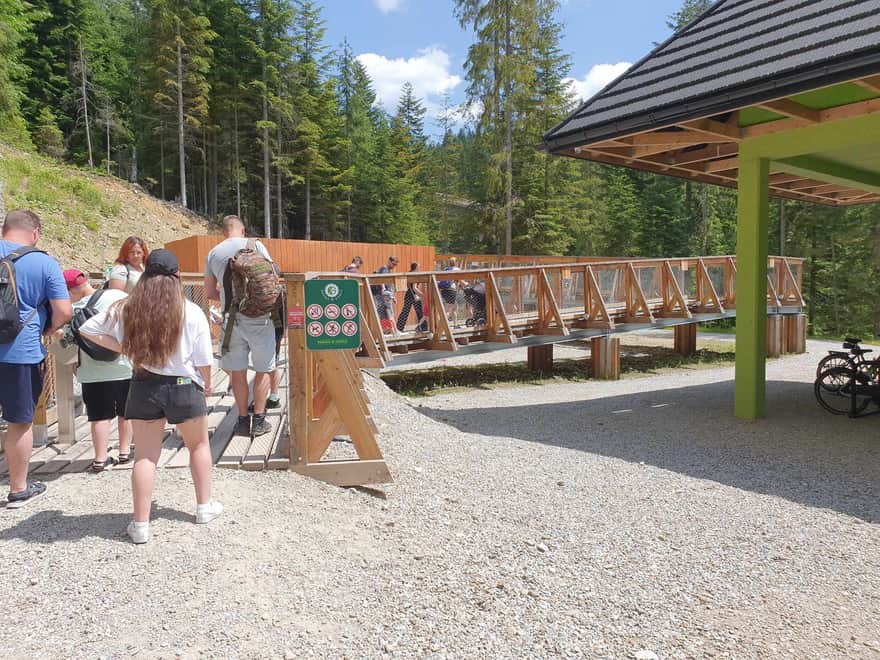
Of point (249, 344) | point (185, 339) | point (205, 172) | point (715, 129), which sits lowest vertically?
point (249, 344)

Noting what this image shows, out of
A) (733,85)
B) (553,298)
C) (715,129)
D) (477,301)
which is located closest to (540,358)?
(553,298)

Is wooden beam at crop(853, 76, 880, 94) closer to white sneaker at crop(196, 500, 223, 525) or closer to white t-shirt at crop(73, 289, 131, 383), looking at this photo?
white sneaker at crop(196, 500, 223, 525)

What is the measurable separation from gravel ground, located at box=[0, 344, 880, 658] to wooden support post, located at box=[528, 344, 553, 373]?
753 cm

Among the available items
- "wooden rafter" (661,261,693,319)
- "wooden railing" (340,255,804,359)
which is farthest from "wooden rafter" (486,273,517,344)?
"wooden rafter" (661,261,693,319)

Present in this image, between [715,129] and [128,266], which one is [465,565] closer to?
[128,266]

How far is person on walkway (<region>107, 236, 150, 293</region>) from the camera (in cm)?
428

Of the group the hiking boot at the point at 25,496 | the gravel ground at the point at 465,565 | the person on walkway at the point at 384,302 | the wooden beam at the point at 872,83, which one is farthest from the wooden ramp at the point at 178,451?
the wooden beam at the point at 872,83

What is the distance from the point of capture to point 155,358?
317 cm

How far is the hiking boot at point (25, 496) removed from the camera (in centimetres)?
358

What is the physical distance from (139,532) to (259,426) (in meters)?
1.68

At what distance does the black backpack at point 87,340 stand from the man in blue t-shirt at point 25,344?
0.90ft

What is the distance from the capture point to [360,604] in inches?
116

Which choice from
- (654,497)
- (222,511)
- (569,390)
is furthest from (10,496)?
(569,390)

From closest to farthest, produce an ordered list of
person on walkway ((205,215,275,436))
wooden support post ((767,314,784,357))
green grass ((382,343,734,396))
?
person on walkway ((205,215,275,436)) < green grass ((382,343,734,396)) < wooden support post ((767,314,784,357))
